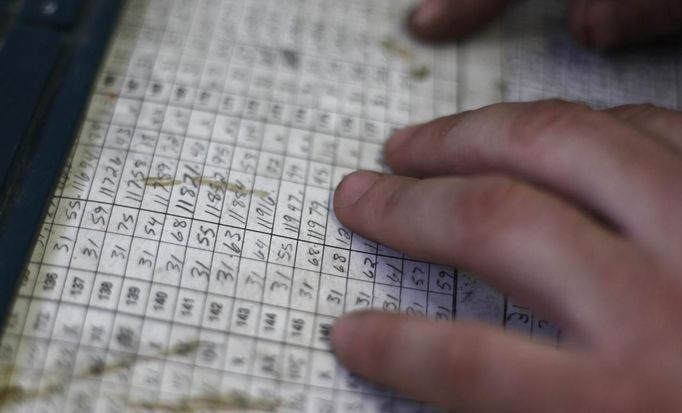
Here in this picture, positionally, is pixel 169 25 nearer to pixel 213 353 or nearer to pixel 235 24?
pixel 235 24

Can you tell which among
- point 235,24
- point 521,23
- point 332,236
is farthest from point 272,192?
point 521,23

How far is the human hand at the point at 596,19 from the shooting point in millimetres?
640

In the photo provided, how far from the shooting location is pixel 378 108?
1.93ft

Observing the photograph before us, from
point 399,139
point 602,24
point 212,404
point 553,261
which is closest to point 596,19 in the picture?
point 602,24

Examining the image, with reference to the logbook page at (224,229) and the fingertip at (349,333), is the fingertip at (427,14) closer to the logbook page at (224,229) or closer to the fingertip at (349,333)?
the logbook page at (224,229)

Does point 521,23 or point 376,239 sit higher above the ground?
point 521,23

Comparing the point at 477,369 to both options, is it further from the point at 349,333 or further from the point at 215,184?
the point at 215,184

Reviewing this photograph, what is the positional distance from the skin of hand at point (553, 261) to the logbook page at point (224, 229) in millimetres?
44

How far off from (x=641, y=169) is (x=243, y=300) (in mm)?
298

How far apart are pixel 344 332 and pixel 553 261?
0.50 ft

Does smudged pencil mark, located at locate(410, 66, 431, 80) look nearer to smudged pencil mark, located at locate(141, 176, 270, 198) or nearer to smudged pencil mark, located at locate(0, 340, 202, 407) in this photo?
smudged pencil mark, located at locate(141, 176, 270, 198)

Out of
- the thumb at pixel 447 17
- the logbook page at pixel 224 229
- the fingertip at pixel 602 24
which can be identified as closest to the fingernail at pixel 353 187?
the logbook page at pixel 224 229

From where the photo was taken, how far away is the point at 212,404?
1.35ft

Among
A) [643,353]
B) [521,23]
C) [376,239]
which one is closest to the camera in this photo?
[643,353]
